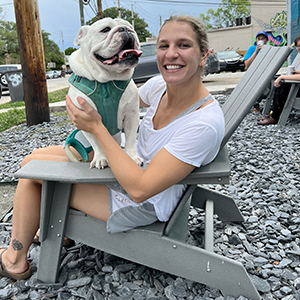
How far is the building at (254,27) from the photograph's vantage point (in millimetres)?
26158

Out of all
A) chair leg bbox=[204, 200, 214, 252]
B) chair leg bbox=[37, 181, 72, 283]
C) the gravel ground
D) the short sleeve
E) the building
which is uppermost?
the building

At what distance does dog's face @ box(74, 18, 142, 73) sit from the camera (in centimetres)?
141

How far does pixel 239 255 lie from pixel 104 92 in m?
1.29

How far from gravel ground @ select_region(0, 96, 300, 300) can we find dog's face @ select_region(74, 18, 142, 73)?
45.2 inches

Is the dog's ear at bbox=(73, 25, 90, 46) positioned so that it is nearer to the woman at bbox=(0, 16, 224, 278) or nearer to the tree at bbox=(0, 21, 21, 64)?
the woman at bbox=(0, 16, 224, 278)

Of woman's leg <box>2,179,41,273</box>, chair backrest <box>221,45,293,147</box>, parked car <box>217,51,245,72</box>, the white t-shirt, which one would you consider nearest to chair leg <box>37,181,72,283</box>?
woman's leg <box>2,179,41,273</box>

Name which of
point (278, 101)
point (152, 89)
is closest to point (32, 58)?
point (152, 89)

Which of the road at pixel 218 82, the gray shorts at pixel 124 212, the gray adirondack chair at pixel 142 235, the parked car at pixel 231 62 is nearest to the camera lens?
the gray adirondack chair at pixel 142 235

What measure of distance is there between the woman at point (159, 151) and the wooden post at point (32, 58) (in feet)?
13.7

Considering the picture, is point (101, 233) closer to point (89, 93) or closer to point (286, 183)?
point (89, 93)

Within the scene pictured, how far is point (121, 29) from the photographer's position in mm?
1411

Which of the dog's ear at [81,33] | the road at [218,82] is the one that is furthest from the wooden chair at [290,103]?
the dog's ear at [81,33]

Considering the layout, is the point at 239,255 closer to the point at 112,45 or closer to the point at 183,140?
the point at 183,140

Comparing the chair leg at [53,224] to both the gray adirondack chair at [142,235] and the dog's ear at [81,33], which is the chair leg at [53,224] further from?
the dog's ear at [81,33]
